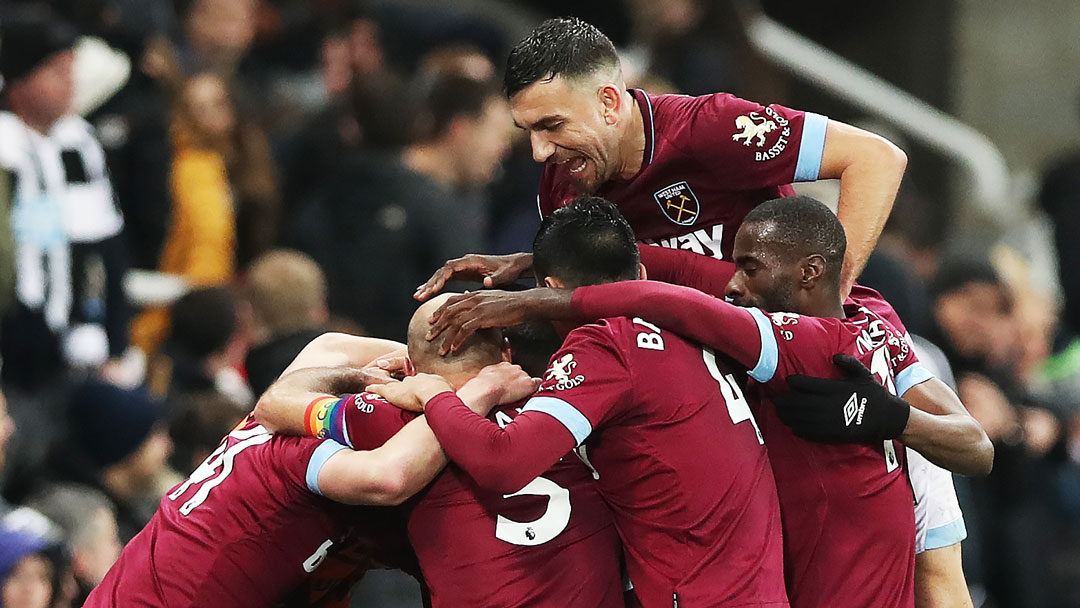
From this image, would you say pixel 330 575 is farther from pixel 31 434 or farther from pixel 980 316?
pixel 980 316

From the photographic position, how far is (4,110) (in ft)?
23.6

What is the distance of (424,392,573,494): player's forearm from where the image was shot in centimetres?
408

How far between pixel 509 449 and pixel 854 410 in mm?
849

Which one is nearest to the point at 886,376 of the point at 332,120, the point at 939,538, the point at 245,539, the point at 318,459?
the point at 939,538

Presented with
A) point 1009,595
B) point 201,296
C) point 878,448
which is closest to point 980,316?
point 1009,595

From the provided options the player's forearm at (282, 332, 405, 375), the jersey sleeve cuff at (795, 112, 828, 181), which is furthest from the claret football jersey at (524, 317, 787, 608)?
the player's forearm at (282, 332, 405, 375)

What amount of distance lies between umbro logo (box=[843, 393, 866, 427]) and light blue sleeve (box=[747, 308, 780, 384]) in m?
0.20

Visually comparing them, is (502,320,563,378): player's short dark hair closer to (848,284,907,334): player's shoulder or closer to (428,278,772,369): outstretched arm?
(428,278,772,369): outstretched arm

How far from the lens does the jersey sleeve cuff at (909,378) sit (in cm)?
458

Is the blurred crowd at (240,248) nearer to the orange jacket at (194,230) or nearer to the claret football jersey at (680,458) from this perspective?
the orange jacket at (194,230)

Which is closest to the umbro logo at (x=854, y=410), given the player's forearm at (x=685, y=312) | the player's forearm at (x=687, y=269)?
the player's forearm at (x=685, y=312)

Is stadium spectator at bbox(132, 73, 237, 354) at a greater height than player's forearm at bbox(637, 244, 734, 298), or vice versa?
player's forearm at bbox(637, 244, 734, 298)

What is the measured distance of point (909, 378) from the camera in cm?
459

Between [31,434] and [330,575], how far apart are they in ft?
7.61
